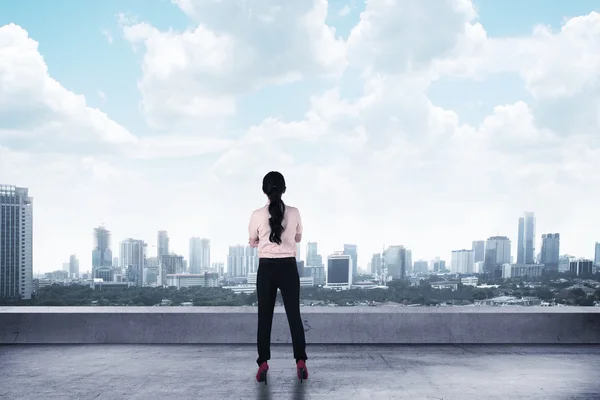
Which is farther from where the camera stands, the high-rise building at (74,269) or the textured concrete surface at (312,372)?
the high-rise building at (74,269)

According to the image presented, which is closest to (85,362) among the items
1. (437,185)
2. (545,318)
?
(545,318)

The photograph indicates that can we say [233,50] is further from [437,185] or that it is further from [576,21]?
[437,185]

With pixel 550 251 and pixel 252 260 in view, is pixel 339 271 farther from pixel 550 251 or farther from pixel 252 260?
pixel 550 251

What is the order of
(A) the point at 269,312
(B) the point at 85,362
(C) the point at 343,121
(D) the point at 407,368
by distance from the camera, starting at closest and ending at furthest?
1. (A) the point at 269,312
2. (D) the point at 407,368
3. (B) the point at 85,362
4. (C) the point at 343,121

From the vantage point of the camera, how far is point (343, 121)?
200ft

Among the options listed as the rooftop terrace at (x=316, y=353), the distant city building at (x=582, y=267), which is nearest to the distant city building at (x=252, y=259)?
the rooftop terrace at (x=316, y=353)

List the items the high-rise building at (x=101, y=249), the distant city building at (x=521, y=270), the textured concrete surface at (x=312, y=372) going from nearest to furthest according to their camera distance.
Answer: the textured concrete surface at (x=312, y=372)
the distant city building at (x=521, y=270)
the high-rise building at (x=101, y=249)

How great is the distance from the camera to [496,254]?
19719mm

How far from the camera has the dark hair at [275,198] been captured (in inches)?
174

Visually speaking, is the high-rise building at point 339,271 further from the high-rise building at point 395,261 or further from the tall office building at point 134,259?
the tall office building at point 134,259

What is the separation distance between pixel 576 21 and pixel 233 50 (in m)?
17.3

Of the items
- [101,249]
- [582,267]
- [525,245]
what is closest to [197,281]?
[582,267]

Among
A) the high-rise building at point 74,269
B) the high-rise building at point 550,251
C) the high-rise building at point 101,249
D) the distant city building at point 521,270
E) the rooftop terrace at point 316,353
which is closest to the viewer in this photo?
the rooftop terrace at point 316,353

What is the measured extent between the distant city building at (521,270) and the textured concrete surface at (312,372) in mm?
7996
